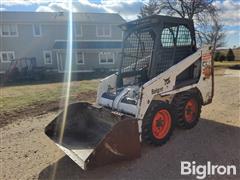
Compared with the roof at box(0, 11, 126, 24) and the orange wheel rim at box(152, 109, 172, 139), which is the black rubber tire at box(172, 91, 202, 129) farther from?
the roof at box(0, 11, 126, 24)

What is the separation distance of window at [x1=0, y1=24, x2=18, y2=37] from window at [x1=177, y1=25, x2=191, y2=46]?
76.0 ft

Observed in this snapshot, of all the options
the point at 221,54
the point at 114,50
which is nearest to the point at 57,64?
the point at 114,50

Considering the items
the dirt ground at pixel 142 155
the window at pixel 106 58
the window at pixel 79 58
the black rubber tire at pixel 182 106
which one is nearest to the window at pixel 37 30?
the window at pixel 79 58

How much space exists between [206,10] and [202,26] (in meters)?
1.75

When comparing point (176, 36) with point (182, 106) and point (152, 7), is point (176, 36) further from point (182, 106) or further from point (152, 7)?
point (152, 7)

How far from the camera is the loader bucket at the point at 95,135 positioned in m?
3.72

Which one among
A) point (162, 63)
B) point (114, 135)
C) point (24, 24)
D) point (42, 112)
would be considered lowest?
point (42, 112)

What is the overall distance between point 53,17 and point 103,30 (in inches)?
213

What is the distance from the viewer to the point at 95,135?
4926 mm

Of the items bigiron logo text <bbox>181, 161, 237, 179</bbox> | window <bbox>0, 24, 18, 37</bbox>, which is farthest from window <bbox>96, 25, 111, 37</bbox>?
bigiron logo text <bbox>181, 161, 237, 179</bbox>

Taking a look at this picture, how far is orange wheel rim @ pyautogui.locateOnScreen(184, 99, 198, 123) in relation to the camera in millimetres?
5516

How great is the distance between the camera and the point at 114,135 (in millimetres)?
3760

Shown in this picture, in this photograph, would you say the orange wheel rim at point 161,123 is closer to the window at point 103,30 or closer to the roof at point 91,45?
the roof at point 91,45

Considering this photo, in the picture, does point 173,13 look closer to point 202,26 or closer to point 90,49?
point 202,26
